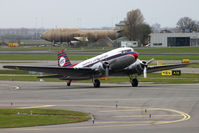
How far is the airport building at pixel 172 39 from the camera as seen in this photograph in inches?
6245

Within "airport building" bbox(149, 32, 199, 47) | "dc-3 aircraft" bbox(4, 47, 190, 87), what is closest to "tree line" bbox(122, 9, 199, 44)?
"airport building" bbox(149, 32, 199, 47)

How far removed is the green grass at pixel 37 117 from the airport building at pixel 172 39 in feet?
439

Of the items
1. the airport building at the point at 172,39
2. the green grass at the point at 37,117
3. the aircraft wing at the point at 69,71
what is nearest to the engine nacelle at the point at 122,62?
the aircraft wing at the point at 69,71

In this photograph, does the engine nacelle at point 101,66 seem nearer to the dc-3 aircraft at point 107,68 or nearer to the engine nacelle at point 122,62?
the dc-3 aircraft at point 107,68

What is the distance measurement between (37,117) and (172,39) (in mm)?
138269

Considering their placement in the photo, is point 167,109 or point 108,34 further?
point 108,34

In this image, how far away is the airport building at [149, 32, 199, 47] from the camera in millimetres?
158625

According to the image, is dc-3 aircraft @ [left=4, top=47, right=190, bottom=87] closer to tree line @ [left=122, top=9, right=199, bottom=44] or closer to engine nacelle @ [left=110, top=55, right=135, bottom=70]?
engine nacelle @ [left=110, top=55, right=135, bottom=70]

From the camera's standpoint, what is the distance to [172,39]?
159375mm

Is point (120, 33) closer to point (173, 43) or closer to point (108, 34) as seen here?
point (108, 34)

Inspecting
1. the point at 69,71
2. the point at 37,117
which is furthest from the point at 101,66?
the point at 37,117

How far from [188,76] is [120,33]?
128 metres

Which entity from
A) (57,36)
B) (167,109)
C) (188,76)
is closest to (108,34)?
(57,36)

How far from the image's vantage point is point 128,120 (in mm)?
23734
